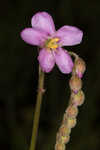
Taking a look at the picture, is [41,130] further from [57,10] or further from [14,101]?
[57,10]

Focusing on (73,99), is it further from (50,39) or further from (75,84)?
(50,39)

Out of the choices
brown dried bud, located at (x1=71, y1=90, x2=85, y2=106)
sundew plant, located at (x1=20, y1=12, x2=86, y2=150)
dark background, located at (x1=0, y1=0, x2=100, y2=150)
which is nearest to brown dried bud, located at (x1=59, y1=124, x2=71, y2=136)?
sundew plant, located at (x1=20, y1=12, x2=86, y2=150)

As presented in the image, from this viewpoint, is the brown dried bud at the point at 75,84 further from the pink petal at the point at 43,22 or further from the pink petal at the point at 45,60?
the pink petal at the point at 43,22

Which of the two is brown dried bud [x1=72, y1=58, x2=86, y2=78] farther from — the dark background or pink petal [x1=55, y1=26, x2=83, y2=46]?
the dark background

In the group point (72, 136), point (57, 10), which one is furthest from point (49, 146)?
point (57, 10)

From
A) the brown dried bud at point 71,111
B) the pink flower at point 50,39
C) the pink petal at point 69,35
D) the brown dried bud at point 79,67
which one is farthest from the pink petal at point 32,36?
the brown dried bud at point 71,111

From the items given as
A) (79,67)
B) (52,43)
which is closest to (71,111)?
(79,67)
